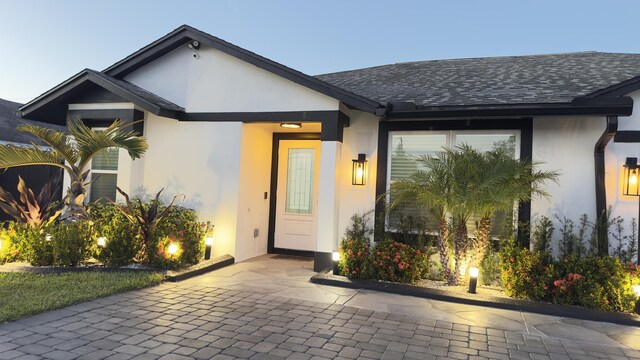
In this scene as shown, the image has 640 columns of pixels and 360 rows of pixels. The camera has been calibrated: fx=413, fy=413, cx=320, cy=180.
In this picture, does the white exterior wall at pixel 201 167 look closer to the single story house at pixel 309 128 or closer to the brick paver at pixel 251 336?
the single story house at pixel 309 128

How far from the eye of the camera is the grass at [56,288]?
4.64 meters

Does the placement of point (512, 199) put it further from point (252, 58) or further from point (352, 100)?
point (252, 58)

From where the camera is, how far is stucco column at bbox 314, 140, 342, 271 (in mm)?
7203

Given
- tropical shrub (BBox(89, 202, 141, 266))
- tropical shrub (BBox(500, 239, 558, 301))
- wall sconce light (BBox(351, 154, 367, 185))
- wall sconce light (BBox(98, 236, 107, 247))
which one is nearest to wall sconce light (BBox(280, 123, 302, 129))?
wall sconce light (BBox(351, 154, 367, 185))

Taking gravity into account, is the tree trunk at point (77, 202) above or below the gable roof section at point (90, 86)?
below

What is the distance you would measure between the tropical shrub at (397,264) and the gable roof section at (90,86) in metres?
4.68

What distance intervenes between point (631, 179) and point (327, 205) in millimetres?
4719

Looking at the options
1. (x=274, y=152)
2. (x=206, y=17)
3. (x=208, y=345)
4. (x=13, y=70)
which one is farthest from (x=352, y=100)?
(x=13, y=70)

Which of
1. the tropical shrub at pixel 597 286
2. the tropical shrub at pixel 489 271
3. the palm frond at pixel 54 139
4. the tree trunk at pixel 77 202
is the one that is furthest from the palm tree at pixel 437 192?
the palm frond at pixel 54 139

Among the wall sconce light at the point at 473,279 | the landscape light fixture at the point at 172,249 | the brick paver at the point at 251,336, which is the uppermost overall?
the landscape light fixture at the point at 172,249

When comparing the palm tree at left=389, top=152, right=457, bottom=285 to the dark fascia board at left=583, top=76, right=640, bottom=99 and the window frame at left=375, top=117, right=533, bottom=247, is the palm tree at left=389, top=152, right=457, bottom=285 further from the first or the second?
the dark fascia board at left=583, top=76, right=640, bottom=99

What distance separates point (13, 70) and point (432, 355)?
26197mm

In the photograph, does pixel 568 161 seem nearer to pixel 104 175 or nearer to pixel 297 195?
pixel 297 195

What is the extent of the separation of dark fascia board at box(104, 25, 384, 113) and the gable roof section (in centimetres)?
45
